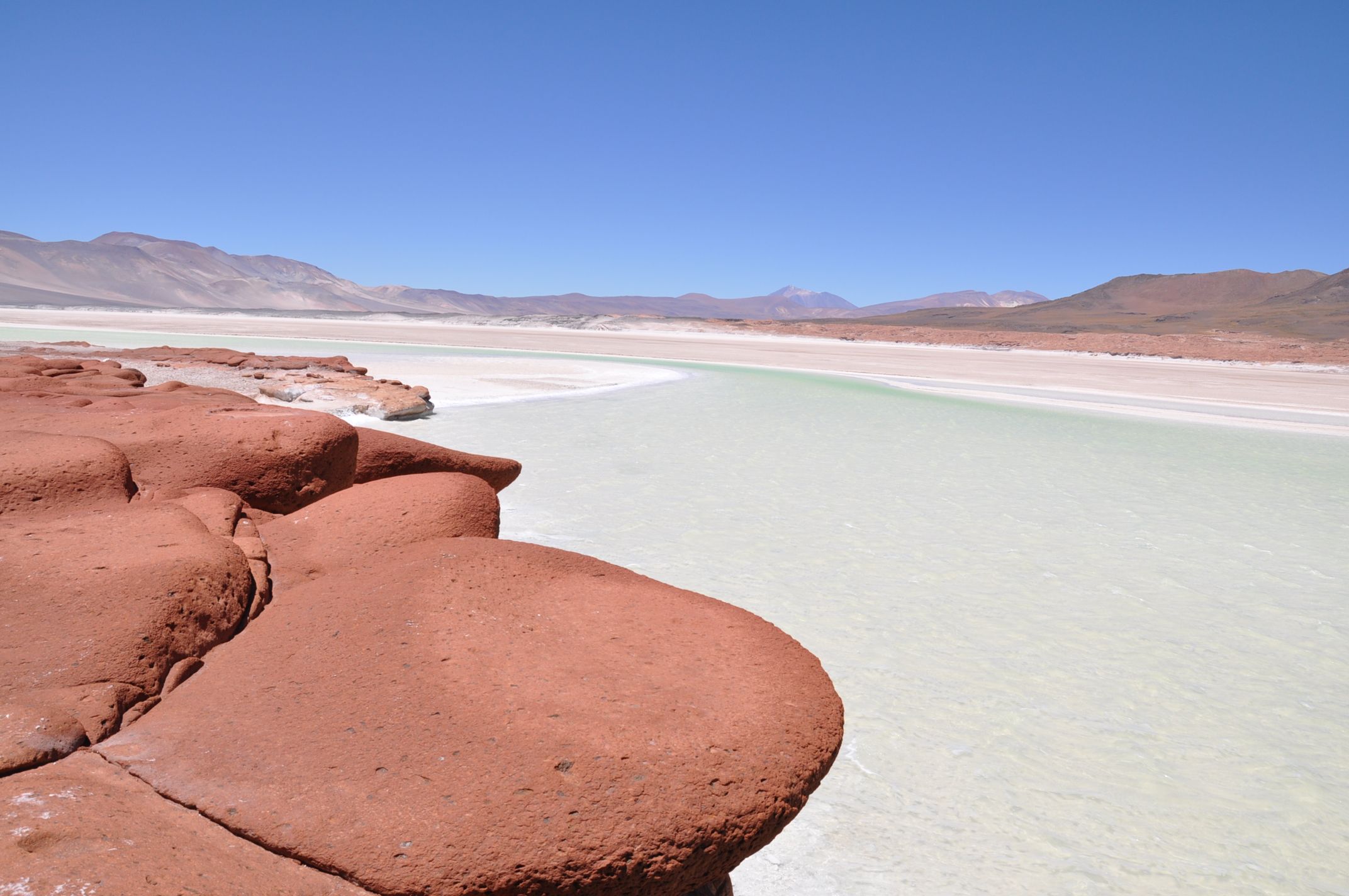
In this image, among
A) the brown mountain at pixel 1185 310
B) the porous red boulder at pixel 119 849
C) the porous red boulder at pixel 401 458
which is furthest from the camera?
the brown mountain at pixel 1185 310

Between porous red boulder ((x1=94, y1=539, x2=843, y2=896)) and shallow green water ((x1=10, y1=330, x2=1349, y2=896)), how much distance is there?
2.43ft

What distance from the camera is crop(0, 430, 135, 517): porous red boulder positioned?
243 centimetres

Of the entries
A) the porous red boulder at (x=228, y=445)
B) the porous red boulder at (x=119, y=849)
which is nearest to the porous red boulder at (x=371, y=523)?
the porous red boulder at (x=228, y=445)

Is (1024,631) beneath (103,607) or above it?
beneath

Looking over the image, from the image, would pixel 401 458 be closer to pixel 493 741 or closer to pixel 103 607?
pixel 103 607

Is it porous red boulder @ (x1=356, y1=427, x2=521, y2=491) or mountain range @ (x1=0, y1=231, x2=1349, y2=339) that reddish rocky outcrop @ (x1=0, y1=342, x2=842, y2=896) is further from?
mountain range @ (x1=0, y1=231, x2=1349, y2=339)

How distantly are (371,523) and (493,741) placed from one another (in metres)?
1.37

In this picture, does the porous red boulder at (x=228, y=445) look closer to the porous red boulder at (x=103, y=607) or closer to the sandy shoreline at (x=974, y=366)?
the porous red boulder at (x=103, y=607)

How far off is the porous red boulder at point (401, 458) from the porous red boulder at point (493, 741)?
5.79 feet

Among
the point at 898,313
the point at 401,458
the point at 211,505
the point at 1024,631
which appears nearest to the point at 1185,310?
the point at 898,313

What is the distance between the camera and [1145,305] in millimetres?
106812

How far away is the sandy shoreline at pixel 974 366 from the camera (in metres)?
16.1

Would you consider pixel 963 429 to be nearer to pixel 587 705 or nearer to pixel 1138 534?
pixel 1138 534

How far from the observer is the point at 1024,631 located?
13.1 feet
